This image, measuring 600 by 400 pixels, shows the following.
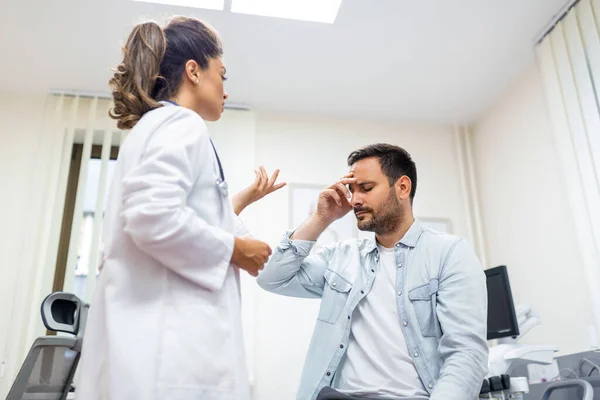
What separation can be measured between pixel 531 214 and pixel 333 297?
2153 mm

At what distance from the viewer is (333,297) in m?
1.73

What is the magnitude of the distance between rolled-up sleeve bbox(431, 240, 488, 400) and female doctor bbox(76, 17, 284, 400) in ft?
2.20

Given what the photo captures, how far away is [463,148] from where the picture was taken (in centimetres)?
416

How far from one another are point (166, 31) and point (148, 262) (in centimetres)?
58

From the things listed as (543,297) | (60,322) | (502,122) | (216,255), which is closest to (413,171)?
(216,255)

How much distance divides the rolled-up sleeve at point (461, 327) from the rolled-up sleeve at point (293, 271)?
0.44 m

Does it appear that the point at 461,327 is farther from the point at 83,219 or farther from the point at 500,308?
the point at 83,219

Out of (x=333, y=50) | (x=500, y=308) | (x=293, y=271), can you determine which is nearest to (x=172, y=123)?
(x=293, y=271)

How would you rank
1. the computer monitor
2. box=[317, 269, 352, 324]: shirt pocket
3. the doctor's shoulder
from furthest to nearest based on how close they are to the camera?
1. the computer monitor
2. box=[317, 269, 352, 324]: shirt pocket
3. the doctor's shoulder

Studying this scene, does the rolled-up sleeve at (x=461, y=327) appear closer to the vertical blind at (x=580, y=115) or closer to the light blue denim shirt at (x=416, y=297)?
the light blue denim shirt at (x=416, y=297)

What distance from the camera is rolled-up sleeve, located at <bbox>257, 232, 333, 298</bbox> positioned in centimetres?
173

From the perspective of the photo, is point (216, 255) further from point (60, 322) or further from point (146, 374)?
point (60, 322)

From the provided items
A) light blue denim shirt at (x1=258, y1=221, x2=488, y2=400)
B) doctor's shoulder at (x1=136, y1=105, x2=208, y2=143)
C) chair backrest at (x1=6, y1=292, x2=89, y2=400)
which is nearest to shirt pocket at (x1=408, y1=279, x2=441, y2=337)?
light blue denim shirt at (x1=258, y1=221, x2=488, y2=400)

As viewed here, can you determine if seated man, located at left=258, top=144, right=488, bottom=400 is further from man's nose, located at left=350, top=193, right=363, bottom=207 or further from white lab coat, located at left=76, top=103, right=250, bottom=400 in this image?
white lab coat, located at left=76, top=103, right=250, bottom=400
